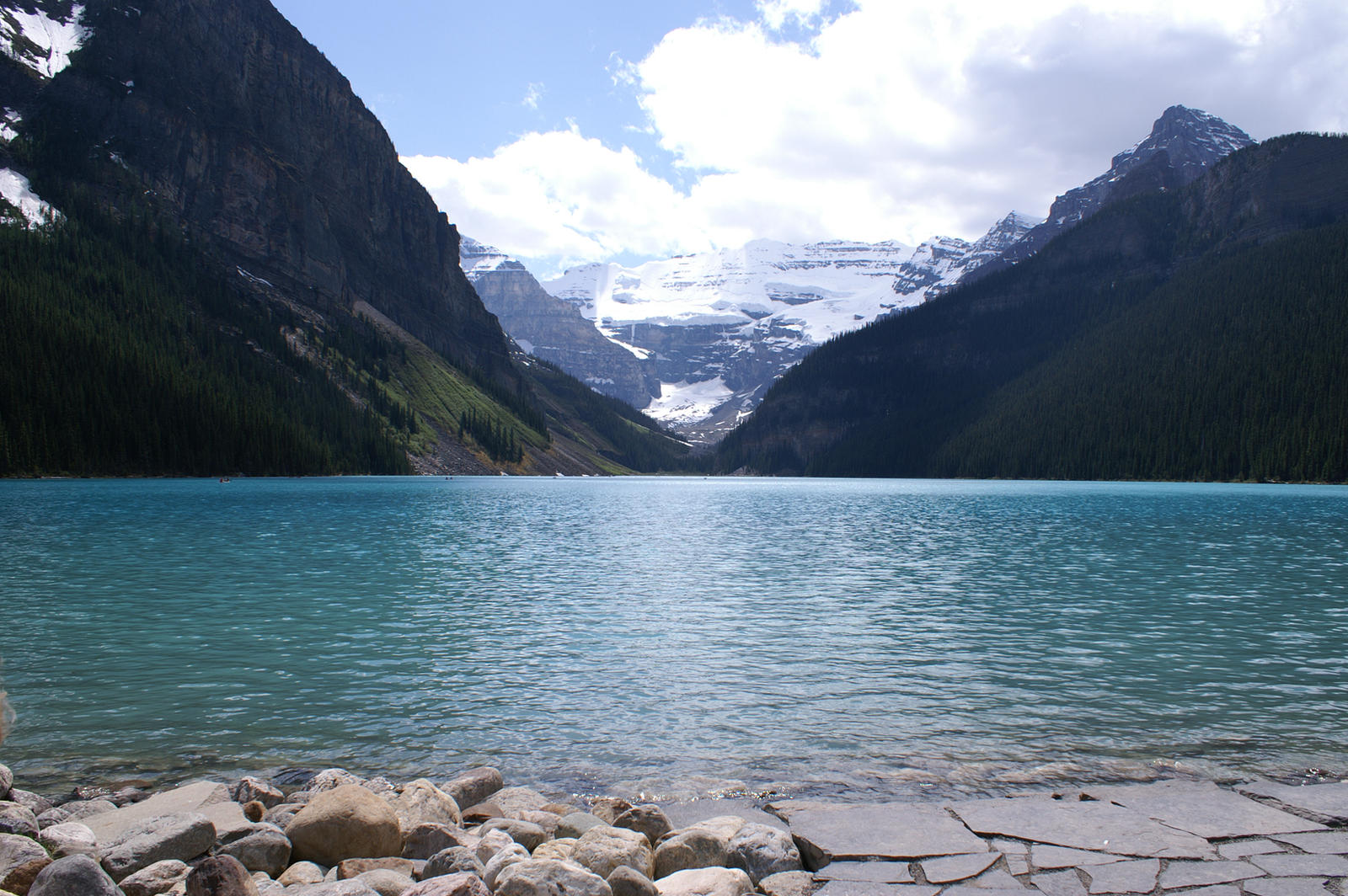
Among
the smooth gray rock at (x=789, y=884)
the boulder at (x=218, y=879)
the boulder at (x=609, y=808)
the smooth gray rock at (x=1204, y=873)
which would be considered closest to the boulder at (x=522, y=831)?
the boulder at (x=609, y=808)

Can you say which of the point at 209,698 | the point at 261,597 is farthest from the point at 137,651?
the point at 261,597

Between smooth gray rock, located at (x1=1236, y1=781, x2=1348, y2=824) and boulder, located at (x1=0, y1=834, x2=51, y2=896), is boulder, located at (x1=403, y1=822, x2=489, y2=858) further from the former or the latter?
smooth gray rock, located at (x1=1236, y1=781, x2=1348, y2=824)

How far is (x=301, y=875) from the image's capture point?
8734 millimetres

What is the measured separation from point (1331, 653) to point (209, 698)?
26.2m

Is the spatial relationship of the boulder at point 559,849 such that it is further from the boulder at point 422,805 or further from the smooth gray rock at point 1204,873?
the smooth gray rock at point 1204,873

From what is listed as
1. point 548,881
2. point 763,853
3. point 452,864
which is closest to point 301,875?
point 452,864

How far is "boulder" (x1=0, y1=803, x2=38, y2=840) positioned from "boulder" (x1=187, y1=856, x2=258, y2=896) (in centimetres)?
275

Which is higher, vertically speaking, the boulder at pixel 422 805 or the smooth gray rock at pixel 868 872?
the smooth gray rock at pixel 868 872

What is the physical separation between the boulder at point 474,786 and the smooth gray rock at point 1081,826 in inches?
251

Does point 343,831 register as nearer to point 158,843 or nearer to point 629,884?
point 158,843

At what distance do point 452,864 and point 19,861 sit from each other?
13.5ft

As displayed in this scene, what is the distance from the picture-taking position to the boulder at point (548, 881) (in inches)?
291

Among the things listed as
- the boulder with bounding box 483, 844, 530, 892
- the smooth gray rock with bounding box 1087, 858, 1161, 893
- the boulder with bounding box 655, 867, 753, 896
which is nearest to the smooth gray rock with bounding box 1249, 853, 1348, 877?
the smooth gray rock with bounding box 1087, 858, 1161, 893

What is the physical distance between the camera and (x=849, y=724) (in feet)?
48.5
